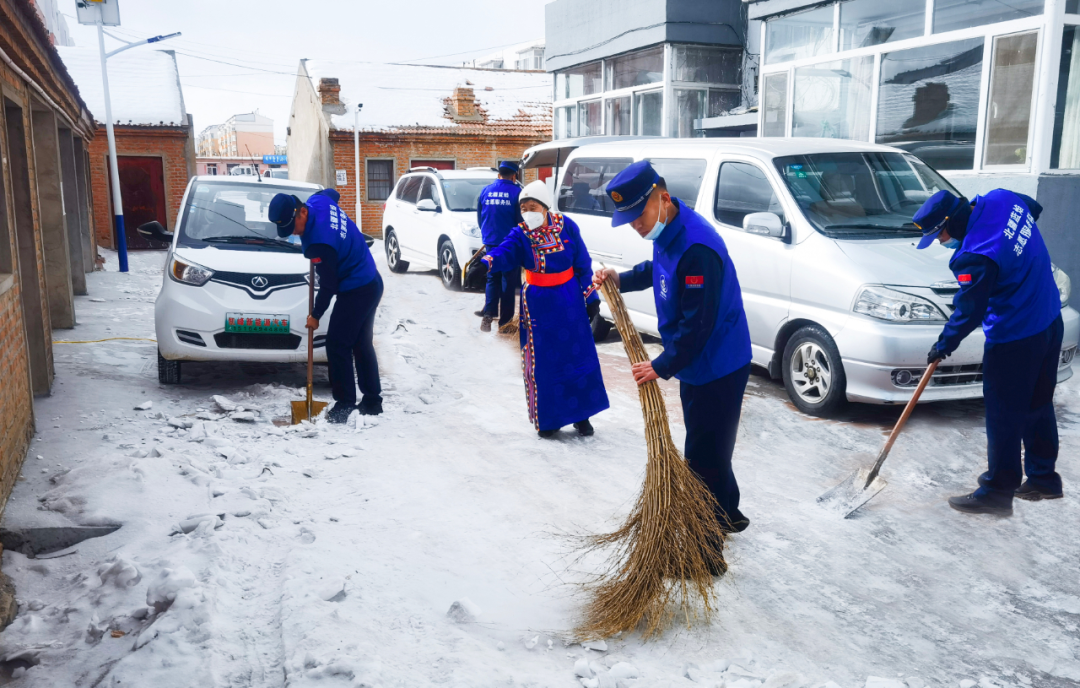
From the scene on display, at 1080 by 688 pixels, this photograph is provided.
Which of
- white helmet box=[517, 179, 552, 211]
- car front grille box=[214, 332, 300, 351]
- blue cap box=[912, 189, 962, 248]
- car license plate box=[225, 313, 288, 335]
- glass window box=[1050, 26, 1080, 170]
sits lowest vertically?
car front grille box=[214, 332, 300, 351]

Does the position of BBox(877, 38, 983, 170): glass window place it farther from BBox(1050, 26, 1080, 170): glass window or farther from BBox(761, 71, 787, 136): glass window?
BBox(761, 71, 787, 136): glass window

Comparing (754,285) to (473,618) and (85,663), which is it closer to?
(473,618)

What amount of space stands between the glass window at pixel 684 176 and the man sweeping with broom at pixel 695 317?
12.9 ft

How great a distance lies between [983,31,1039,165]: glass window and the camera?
28.5ft

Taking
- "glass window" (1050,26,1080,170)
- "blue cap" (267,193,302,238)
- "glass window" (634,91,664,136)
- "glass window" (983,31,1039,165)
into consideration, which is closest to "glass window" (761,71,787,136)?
"glass window" (983,31,1039,165)

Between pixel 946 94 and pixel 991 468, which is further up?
pixel 946 94

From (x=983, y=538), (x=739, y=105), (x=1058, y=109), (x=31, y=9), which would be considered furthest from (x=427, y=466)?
(x=739, y=105)

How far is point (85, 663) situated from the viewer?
3113mm

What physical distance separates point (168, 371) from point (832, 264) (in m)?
5.31

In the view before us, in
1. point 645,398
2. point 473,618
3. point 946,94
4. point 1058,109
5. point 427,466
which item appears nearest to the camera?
point 473,618

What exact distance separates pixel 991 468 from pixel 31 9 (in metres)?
7.25

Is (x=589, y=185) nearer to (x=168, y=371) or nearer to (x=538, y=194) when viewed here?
(x=538, y=194)

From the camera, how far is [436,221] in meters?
13.2

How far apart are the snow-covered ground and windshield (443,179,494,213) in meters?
6.84
